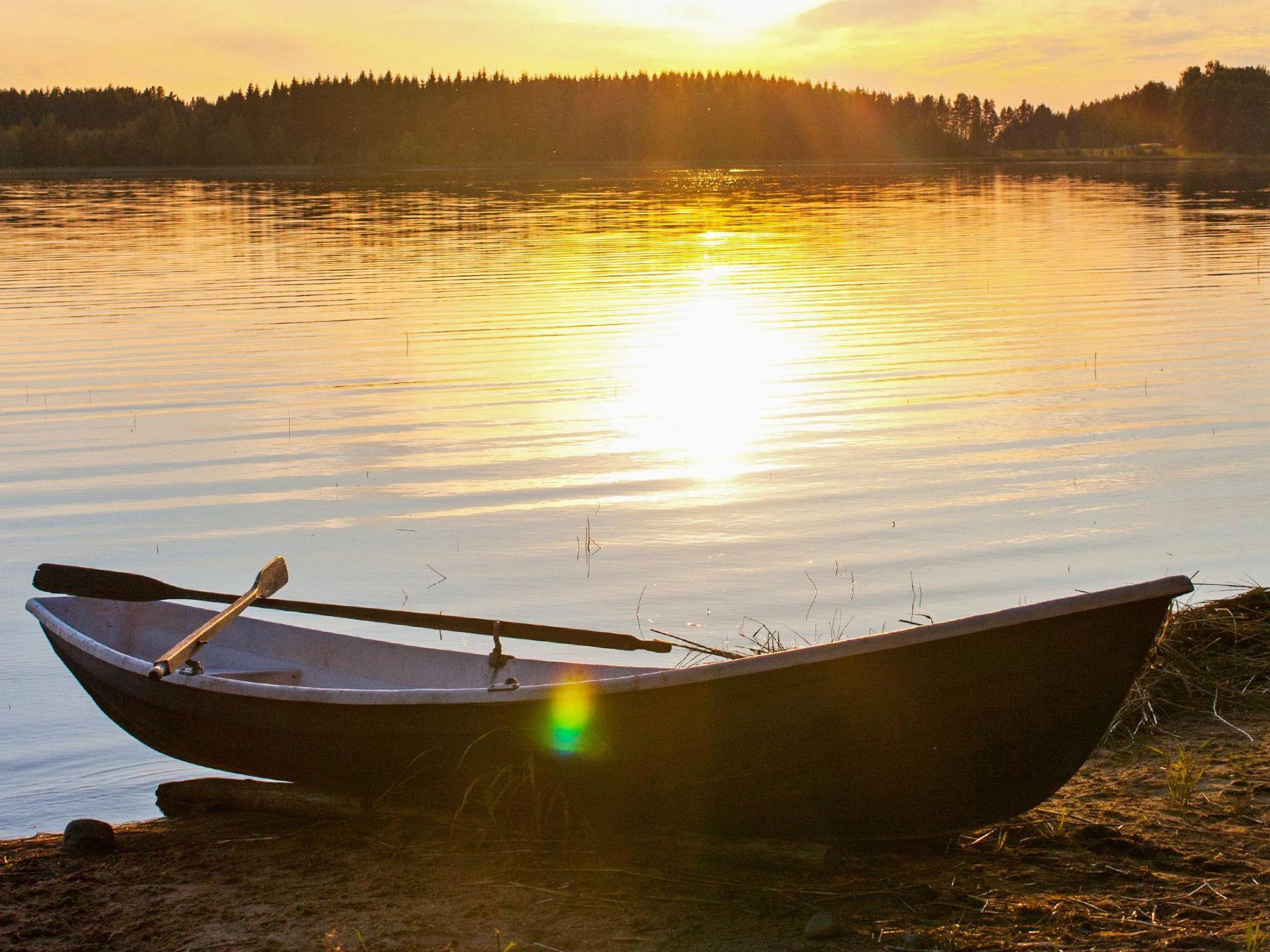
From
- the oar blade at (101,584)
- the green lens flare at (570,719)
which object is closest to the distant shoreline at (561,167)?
the oar blade at (101,584)

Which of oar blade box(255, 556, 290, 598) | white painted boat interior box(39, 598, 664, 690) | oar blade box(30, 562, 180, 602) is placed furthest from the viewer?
oar blade box(255, 556, 290, 598)

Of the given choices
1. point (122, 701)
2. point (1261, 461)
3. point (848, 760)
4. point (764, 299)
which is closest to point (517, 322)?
point (764, 299)

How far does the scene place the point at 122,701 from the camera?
589 cm

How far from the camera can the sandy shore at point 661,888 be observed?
435 centimetres

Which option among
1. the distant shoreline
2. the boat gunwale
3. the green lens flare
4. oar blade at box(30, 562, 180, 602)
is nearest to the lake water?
oar blade at box(30, 562, 180, 602)

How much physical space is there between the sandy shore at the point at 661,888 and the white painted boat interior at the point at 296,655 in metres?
0.82

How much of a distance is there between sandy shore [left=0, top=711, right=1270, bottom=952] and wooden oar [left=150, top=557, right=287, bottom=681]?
0.72 meters

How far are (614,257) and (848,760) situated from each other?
31.3 m

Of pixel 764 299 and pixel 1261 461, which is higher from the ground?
pixel 764 299

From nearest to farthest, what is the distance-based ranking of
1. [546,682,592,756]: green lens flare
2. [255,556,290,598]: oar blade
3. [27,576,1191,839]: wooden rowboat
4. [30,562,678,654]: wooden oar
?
[27,576,1191,839]: wooden rowboat < [546,682,592,756]: green lens flare < [30,562,678,654]: wooden oar < [255,556,290,598]: oar blade

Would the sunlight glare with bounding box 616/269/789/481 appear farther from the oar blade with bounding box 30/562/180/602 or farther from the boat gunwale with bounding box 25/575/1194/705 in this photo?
the boat gunwale with bounding box 25/575/1194/705

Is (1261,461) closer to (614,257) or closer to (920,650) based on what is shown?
(920,650)

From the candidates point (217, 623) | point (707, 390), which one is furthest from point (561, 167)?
point (217, 623)

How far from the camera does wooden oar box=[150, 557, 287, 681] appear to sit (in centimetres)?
541
